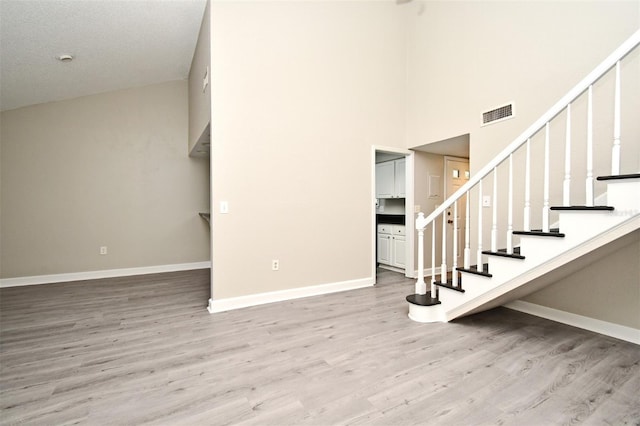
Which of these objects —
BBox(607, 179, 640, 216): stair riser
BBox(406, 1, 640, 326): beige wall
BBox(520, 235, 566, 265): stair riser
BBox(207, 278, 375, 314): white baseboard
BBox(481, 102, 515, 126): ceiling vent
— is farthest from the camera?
BBox(481, 102, 515, 126): ceiling vent

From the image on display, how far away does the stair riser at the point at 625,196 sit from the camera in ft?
5.63

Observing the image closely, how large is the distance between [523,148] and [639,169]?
3.08ft

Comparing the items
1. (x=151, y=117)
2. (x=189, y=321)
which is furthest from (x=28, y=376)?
(x=151, y=117)

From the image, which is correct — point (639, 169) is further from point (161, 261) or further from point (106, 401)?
point (161, 261)

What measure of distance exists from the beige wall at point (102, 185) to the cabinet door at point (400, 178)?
3544 millimetres

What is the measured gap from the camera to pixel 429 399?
5.63 feet

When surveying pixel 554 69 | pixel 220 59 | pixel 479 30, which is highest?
pixel 479 30

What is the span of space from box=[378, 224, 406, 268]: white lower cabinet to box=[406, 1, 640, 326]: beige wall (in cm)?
126

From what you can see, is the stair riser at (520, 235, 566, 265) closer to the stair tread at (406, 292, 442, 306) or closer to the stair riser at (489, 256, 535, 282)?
the stair riser at (489, 256, 535, 282)

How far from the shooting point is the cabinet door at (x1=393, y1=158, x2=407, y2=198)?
5.21 metres

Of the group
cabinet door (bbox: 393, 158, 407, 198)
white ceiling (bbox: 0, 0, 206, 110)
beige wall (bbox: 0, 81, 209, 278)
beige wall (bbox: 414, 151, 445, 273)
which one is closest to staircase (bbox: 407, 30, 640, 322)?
beige wall (bbox: 414, 151, 445, 273)

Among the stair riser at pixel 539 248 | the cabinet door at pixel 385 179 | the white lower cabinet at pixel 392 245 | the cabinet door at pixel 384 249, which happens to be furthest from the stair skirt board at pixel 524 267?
the cabinet door at pixel 385 179

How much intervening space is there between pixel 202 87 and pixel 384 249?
12.8ft

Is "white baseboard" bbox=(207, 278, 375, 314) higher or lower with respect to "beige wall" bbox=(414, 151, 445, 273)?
lower
